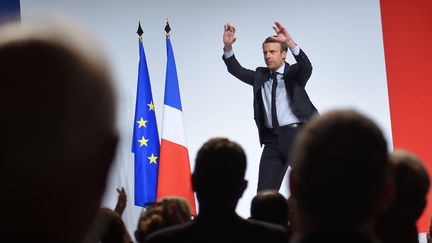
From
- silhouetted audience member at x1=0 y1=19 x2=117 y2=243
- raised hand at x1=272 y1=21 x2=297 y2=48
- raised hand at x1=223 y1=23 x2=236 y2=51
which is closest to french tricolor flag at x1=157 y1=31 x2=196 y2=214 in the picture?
raised hand at x1=223 y1=23 x2=236 y2=51

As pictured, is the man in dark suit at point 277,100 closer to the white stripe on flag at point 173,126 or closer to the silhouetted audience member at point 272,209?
the white stripe on flag at point 173,126

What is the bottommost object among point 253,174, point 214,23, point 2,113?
point 253,174

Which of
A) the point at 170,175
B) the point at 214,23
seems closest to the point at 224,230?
the point at 170,175

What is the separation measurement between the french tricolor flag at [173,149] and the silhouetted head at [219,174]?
14.4 ft

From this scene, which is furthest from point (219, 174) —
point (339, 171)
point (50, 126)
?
point (50, 126)

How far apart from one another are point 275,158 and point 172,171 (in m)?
0.99

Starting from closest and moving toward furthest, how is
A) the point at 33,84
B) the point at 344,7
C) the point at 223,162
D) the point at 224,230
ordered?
1. the point at 33,84
2. the point at 224,230
3. the point at 223,162
4. the point at 344,7

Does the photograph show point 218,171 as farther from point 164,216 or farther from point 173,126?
point 173,126

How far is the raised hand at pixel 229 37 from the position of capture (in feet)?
22.7

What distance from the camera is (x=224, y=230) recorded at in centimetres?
195

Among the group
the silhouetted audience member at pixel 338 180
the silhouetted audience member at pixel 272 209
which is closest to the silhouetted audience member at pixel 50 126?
the silhouetted audience member at pixel 338 180

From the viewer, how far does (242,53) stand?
23.1 ft

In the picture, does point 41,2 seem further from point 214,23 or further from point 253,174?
point 253,174

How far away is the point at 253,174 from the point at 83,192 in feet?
20.6
